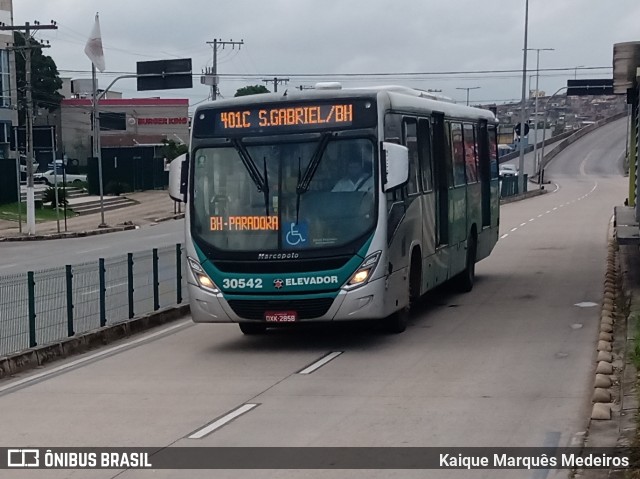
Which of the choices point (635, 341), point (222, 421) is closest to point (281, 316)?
point (222, 421)

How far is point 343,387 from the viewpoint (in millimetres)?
12281

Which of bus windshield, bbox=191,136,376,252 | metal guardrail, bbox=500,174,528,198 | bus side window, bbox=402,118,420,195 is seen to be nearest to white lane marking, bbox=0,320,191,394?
bus windshield, bbox=191,136,376,252

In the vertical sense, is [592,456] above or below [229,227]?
below

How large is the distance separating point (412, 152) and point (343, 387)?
4.96 meters

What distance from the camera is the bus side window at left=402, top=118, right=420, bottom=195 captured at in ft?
51.9

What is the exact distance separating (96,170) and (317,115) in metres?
53.5

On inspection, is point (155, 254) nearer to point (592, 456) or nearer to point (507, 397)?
point (507, 397)

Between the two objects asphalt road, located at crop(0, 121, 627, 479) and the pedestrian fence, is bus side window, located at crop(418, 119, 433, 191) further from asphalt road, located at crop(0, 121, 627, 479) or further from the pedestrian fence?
the pedestrian fence

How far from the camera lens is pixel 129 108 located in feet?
346

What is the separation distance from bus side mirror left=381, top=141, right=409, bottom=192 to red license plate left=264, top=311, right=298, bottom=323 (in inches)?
77.5

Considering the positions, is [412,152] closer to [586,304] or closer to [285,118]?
[285,118]

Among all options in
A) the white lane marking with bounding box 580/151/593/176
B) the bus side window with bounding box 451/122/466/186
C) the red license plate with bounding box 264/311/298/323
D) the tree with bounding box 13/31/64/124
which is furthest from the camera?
the white lane marking with bounding box 580/151/593/176

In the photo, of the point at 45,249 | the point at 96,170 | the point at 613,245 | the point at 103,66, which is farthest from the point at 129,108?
the point at 613,245

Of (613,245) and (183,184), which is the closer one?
(183,184)
